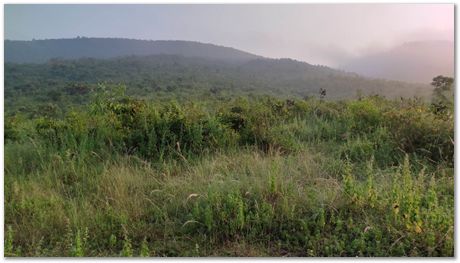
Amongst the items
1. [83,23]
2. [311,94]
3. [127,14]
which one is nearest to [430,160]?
[311,94]

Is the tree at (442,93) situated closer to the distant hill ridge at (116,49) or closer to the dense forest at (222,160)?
the dense forest at (222,160)

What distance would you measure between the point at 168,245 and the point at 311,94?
10.1ft

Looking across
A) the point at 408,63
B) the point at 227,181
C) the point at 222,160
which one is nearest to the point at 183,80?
the point at 222,160

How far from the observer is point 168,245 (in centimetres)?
344

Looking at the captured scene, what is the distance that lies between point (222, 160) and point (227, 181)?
0.72m

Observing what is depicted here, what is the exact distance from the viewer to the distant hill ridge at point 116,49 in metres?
4.74

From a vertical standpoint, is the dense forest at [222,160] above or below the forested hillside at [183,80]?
below

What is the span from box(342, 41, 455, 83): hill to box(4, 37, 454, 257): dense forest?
0.54ft

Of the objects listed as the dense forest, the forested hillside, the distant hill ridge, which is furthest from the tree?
the distant hill ridge

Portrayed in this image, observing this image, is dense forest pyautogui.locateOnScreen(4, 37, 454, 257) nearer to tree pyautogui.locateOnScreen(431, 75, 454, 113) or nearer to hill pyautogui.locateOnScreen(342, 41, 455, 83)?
tree pyautogui.locateOnScreen(431, 75, 454, 113)

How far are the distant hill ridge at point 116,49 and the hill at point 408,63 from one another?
1047mm

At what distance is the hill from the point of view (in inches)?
171

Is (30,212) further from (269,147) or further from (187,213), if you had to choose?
(269,147)

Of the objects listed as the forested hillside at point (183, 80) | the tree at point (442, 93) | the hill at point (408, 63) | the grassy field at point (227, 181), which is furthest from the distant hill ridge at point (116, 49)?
the tree at point (442, 93)
